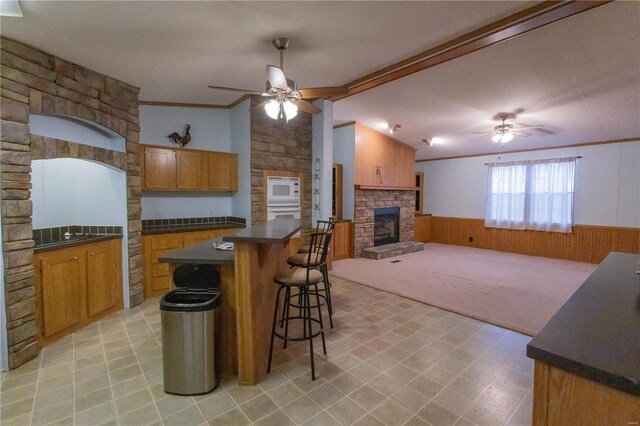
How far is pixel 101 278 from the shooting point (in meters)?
3.29

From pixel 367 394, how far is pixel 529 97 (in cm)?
434

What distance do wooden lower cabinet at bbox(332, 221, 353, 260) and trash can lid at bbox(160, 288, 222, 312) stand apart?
13.2 feet

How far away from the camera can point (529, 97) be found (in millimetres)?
4109

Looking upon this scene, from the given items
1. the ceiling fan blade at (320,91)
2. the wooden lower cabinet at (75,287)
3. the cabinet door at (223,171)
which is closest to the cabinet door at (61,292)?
the wooden lower cabinet at (75,287)

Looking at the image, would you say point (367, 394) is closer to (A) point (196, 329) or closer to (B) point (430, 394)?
(B) point (430, 394)

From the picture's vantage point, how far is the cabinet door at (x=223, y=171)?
467 centimetres

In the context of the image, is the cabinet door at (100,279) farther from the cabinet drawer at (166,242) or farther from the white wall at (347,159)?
the white wall at (347,159)

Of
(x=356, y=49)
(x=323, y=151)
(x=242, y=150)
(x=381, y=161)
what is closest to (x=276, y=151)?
→ (x=242, y=150)

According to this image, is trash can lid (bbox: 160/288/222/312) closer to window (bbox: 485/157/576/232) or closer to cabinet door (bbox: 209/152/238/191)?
cabinet door (bbox: 209/152/238/191)

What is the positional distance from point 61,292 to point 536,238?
8576mm

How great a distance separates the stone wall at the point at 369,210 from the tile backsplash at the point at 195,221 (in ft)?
8.60

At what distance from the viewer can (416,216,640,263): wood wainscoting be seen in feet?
19.5

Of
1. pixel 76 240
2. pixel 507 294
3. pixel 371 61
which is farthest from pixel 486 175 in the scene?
pixel 76 240

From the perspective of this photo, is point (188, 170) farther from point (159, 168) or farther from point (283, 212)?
point (283, 212)
